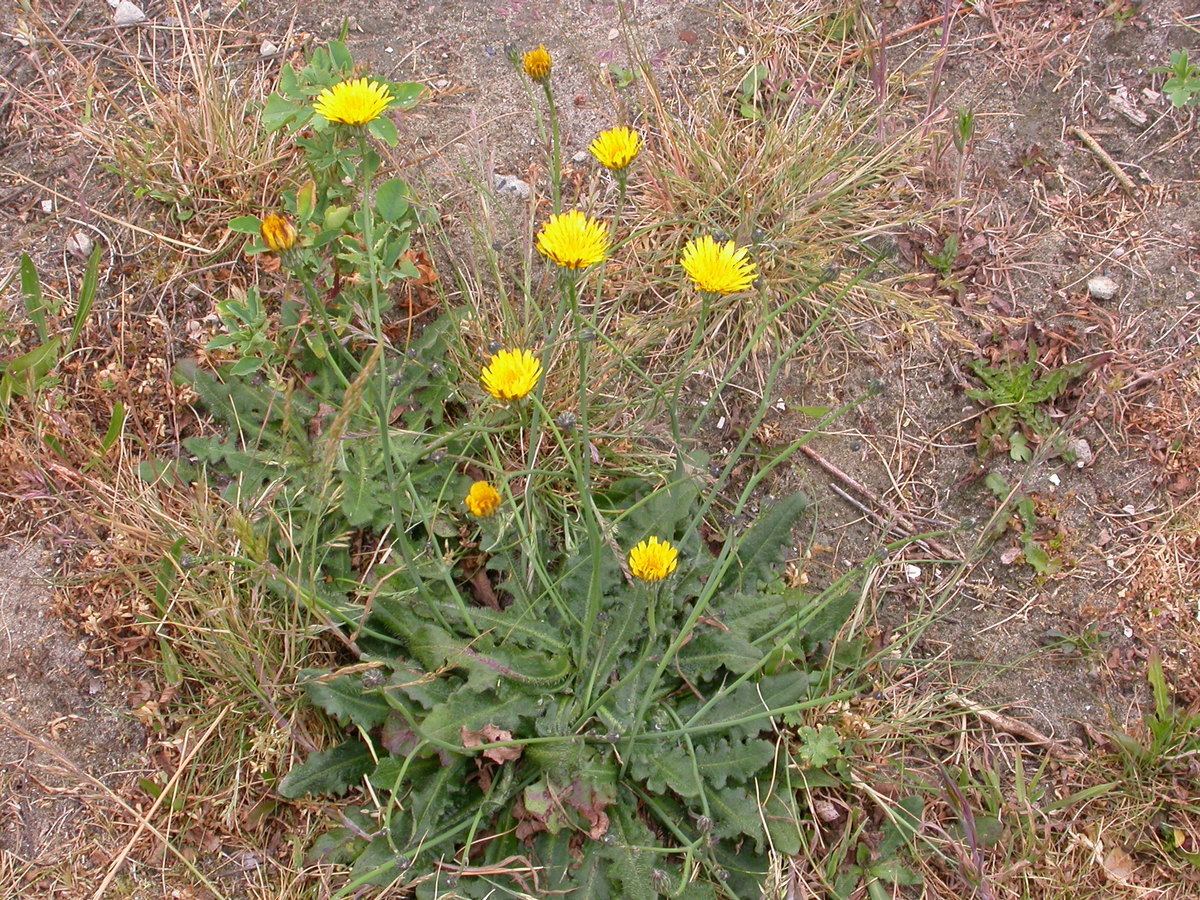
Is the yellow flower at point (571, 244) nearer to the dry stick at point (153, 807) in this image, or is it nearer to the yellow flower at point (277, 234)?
the yellow flower at point (277, 234)

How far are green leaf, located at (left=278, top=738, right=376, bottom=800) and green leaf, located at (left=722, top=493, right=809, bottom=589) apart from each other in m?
0.94

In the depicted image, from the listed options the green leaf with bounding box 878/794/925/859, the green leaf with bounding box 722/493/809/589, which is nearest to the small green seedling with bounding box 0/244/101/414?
the green leaf with bounding box 722/493/809/589

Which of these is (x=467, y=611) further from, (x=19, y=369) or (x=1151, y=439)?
(x=1151, y=439)

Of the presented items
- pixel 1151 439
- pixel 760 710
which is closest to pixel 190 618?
pixel 760 710

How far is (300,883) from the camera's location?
79.1 inches

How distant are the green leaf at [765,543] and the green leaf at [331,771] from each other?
94cm

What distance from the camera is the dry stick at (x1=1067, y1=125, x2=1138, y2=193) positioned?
2.75 meters

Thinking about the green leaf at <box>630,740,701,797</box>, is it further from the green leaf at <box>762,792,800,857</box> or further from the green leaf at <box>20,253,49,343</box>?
the green leaf at <box>20,253,49,343</box>

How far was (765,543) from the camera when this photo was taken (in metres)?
2.25

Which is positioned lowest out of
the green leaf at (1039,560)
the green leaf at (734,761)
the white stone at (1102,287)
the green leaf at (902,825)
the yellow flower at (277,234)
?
the green leaf at (902,825)


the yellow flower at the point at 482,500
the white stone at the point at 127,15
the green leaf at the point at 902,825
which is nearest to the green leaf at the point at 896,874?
the green leaf at the point at 902,825

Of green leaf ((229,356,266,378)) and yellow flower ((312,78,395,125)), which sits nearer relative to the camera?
yellow flower ((312,78,395,125))

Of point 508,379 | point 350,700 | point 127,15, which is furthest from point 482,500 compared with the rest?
point 127,15

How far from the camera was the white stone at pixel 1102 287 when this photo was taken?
2641mm
